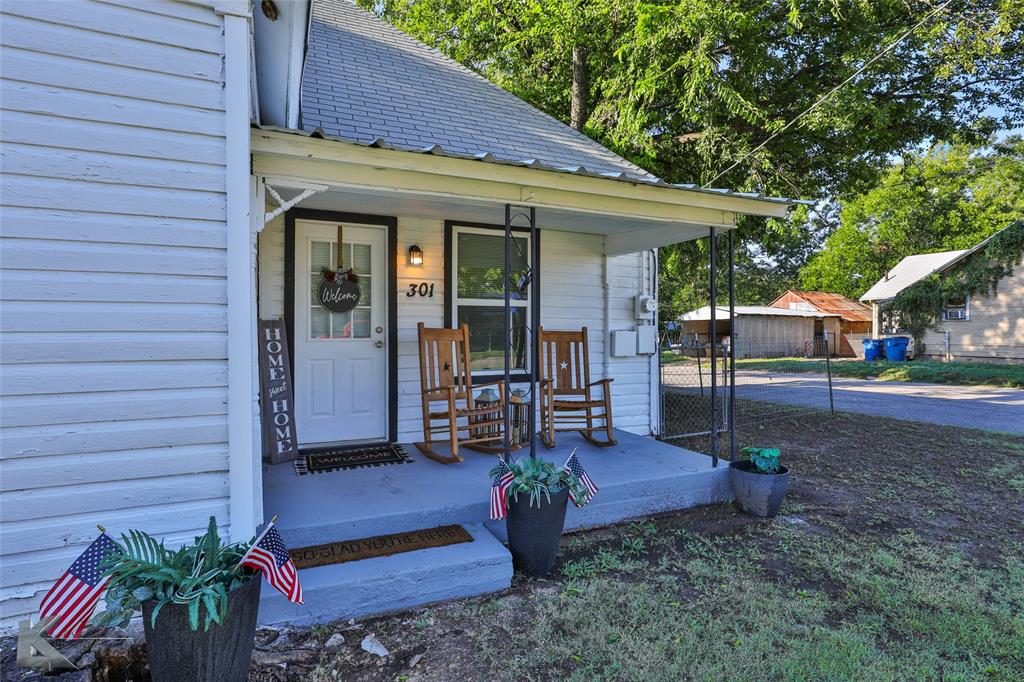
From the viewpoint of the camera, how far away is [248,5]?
2418 mm

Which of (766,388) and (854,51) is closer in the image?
(854,51)

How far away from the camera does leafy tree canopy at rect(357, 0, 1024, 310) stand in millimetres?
6074

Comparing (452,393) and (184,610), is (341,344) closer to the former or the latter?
(452,393)

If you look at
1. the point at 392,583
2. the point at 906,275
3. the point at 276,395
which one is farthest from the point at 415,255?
the point at 906,275

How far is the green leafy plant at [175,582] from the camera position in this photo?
1.72 m

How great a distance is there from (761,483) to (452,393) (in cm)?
230

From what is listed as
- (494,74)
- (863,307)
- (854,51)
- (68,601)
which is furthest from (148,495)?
(863,307)

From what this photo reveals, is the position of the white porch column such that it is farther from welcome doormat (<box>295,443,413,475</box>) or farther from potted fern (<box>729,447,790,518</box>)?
potted fern (<box>729,447,790,518</box>)

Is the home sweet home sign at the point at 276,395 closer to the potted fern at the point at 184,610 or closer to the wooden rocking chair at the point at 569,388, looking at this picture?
the wooden rocking chair at the point at 569,388

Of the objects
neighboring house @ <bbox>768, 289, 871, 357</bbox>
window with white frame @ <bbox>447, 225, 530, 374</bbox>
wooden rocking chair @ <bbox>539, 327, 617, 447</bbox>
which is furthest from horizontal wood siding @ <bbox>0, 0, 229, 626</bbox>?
neighboring house @ <bbox>768, 289, 871, 357</bbox>

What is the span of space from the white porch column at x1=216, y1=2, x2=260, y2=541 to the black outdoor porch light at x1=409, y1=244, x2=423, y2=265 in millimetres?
2300

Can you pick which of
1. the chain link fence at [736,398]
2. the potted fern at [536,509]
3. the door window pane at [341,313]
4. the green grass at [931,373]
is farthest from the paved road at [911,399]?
the potted fern at [536,509]

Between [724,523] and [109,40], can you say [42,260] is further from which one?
[724,523]

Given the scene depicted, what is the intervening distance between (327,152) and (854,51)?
6.33 meters
